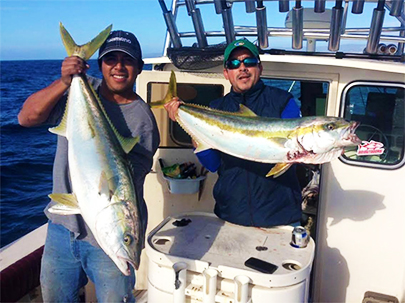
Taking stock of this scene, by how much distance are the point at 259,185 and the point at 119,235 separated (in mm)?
1217

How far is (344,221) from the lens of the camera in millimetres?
3518

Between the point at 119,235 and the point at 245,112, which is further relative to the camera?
the point at 245,112

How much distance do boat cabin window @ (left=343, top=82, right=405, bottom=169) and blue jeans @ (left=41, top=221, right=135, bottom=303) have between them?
2.21 m

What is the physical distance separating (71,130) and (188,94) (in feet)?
5.96

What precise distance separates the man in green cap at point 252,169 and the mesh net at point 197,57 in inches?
25.1

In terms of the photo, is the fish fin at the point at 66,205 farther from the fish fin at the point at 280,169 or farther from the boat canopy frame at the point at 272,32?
the boat canopy frame at the point at 272,32

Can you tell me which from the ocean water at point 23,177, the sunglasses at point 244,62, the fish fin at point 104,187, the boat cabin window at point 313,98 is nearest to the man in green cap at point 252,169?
the sunglasses at point 244,62

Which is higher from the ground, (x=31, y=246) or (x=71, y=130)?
(x=71, y=130)

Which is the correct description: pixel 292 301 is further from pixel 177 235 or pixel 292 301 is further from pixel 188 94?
pixel 188 94

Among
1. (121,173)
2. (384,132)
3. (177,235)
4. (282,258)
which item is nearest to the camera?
(121,173)

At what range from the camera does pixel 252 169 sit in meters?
2.97

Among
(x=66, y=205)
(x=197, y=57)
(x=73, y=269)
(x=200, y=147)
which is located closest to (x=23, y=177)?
(x=197, y=57)

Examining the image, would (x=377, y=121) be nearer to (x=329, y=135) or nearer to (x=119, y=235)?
(x=329, y=135)

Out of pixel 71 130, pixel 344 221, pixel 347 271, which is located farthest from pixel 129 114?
pixel 347 271
